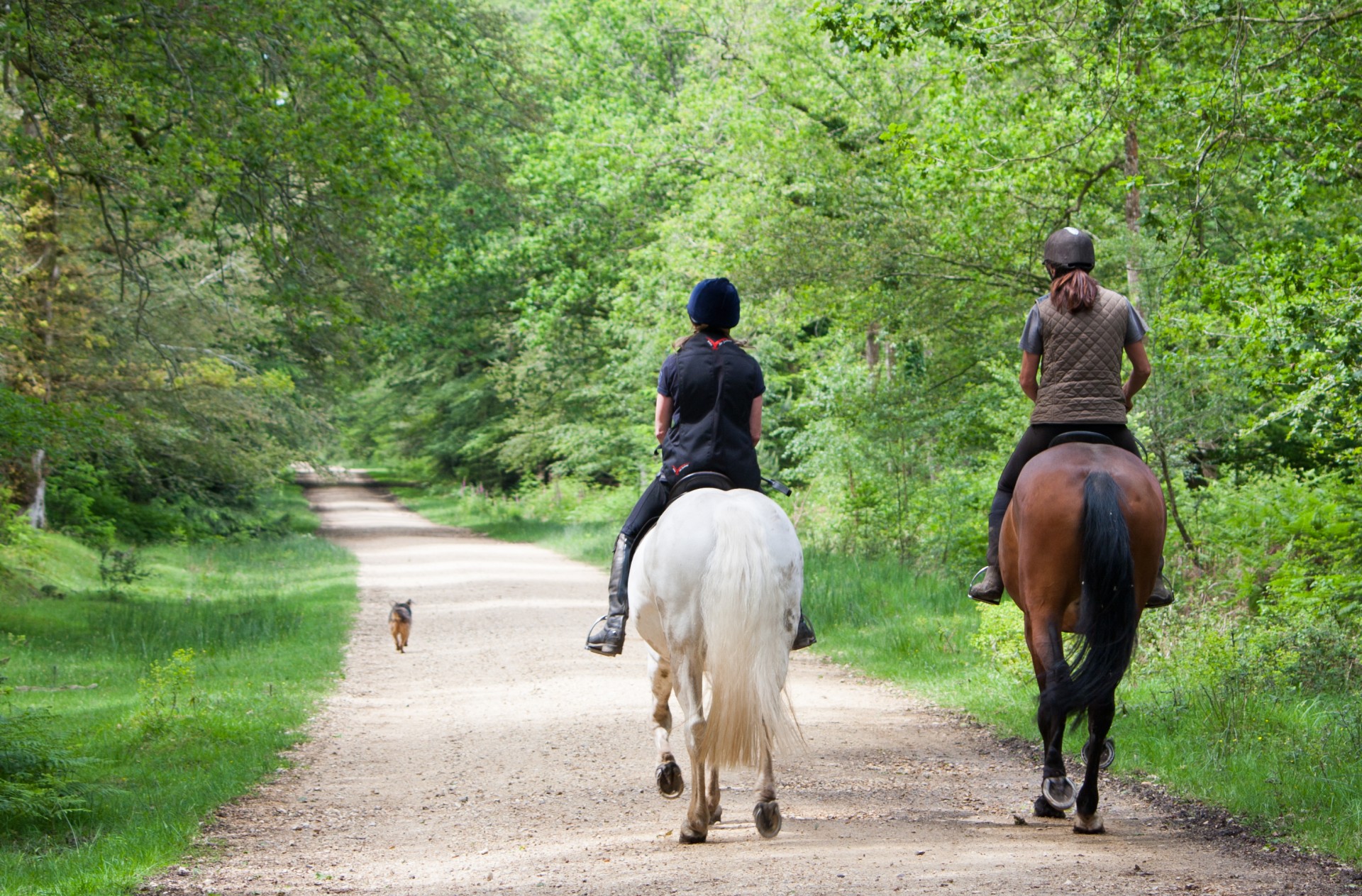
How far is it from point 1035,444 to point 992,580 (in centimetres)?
88

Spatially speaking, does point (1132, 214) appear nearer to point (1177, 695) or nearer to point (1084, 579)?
point (1177, 695)

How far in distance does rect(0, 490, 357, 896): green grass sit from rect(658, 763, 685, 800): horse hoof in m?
2.42

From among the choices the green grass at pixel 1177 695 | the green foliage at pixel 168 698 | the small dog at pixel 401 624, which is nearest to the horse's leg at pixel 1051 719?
the green grass at pixel 1177 695

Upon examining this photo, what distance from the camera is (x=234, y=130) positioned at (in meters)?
11.1

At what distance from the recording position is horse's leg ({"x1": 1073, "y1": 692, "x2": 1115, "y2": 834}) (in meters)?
5.66

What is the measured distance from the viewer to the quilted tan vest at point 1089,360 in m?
6.05

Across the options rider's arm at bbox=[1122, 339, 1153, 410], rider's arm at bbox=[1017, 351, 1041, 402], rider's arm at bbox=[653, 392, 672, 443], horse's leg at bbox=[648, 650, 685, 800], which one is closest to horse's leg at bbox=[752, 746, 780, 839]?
horse's leg at bbox=[648, 650, 685, 800]

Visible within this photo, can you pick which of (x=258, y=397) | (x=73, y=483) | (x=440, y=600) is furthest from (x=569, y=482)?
(x=440, y=600)

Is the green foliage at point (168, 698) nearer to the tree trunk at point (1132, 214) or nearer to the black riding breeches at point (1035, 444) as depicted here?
the black riding breeches at point (1035, 444)

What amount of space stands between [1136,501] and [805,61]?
1664 cm

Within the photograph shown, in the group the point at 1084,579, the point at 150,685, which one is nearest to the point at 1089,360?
the point at 1084,579

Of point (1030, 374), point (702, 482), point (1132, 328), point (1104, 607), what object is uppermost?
point (1132, 328)

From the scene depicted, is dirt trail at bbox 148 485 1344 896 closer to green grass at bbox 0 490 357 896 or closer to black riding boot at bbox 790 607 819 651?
green grass at bbox 0 490 357 896

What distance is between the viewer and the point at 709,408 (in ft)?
20.8
